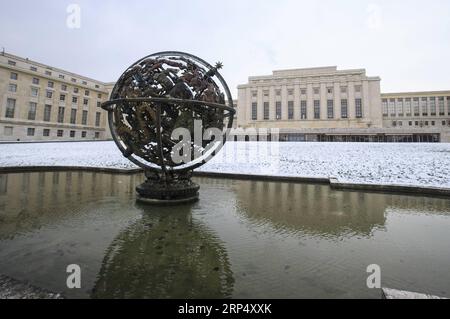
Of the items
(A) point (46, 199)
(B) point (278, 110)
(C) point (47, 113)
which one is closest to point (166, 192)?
(A) point (46, 199)

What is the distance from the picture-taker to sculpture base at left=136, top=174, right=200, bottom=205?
18.5 feet

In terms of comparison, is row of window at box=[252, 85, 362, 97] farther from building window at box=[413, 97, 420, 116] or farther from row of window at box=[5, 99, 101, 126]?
row of window at box=[5, 99, 101, 126]

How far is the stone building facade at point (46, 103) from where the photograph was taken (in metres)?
45.6

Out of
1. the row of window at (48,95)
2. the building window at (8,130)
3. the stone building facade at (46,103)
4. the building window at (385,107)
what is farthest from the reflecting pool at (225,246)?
the building window at (385,107)

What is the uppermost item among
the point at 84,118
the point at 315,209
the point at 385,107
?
the point at 385,107

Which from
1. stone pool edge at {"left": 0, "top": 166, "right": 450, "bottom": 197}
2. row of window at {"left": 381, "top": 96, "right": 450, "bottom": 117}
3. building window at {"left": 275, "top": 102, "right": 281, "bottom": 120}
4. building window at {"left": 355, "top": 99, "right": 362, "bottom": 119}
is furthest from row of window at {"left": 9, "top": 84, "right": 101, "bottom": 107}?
row of window at {"left": 381, "top": 96, "right": 450, "bottom": 117}

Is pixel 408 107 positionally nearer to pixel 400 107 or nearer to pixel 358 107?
pixel 400 107

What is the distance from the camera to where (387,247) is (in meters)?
3.22

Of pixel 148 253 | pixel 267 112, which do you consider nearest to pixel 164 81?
pixel 148 253

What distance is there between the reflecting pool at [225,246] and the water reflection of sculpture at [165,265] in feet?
0.03

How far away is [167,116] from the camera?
18.6 feet

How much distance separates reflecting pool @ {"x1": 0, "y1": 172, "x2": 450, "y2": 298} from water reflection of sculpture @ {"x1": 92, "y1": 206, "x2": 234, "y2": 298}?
1 cm

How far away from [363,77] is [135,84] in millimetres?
76434

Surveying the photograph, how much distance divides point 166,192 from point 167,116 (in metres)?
1.73
